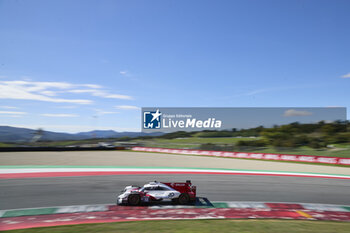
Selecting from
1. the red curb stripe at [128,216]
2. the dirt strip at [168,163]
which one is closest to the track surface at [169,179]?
the red curb stripe at [128,216]

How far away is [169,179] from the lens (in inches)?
610

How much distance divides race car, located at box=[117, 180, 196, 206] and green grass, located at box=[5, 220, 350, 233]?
77.0 inches

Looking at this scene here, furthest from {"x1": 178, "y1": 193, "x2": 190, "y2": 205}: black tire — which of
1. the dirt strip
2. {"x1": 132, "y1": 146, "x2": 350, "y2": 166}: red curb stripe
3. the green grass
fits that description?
{"x1": 132, "y1": 146, "x2": 350, "y2": 166}: red curb stripe

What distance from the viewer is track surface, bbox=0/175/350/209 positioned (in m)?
10.4

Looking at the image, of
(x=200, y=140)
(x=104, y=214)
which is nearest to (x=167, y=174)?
(x=104, y=214)

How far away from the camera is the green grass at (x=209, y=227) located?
6828mm

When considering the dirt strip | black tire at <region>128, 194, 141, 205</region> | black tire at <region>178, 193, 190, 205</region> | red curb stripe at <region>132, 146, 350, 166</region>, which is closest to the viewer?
black tire at <region>128, 194, 141, 205</region>

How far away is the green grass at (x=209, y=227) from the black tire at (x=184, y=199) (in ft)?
6.48

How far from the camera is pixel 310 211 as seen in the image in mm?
9578

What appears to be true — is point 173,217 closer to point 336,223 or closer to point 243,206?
point 243,206

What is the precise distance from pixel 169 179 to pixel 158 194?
19.3ft

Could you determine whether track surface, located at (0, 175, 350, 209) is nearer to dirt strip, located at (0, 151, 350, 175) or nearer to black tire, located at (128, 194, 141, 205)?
black tire, located at (128, 194, 141, 205)

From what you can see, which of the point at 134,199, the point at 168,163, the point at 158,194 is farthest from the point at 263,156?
the point at 134,199

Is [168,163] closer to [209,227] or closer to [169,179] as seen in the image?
[169,179]
